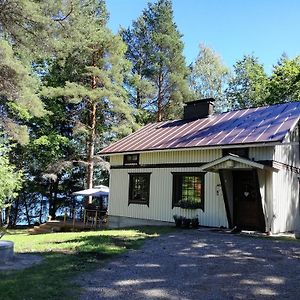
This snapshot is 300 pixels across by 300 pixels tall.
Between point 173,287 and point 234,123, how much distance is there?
409 inches

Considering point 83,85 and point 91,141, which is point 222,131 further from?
point 83,85

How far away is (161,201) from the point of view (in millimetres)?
15602

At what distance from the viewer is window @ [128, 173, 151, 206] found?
1634 centimetres

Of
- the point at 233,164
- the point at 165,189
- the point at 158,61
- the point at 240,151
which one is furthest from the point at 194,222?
the point at 158,61

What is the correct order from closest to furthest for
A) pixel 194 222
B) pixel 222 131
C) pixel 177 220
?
pixel 194 222 < pixel 177 220 < pixel 222 131

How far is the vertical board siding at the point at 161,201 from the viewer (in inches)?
545

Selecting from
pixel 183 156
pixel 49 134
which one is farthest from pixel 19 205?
pixel 183 156

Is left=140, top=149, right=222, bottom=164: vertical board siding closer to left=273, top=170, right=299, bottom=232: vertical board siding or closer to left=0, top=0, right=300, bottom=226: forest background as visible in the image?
left=273, top=170, right=299, bottom=232: vertical board siding

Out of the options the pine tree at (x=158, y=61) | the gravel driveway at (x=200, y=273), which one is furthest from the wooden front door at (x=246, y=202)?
the pine tree at (x=158, y=61)

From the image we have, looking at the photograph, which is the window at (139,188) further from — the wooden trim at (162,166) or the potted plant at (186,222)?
the potted plant at (186,222)

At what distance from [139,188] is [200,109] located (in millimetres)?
4820

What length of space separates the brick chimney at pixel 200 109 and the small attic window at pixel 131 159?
3.42 meters

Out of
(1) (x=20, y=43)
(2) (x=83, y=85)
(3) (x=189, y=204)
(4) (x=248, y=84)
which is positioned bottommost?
(3) (x=189, y=204)

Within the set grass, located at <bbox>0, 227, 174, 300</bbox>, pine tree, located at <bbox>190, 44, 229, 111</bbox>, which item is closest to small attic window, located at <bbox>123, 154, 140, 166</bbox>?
grass, located at <bbox>0, 227, 174, 300</bbox>
